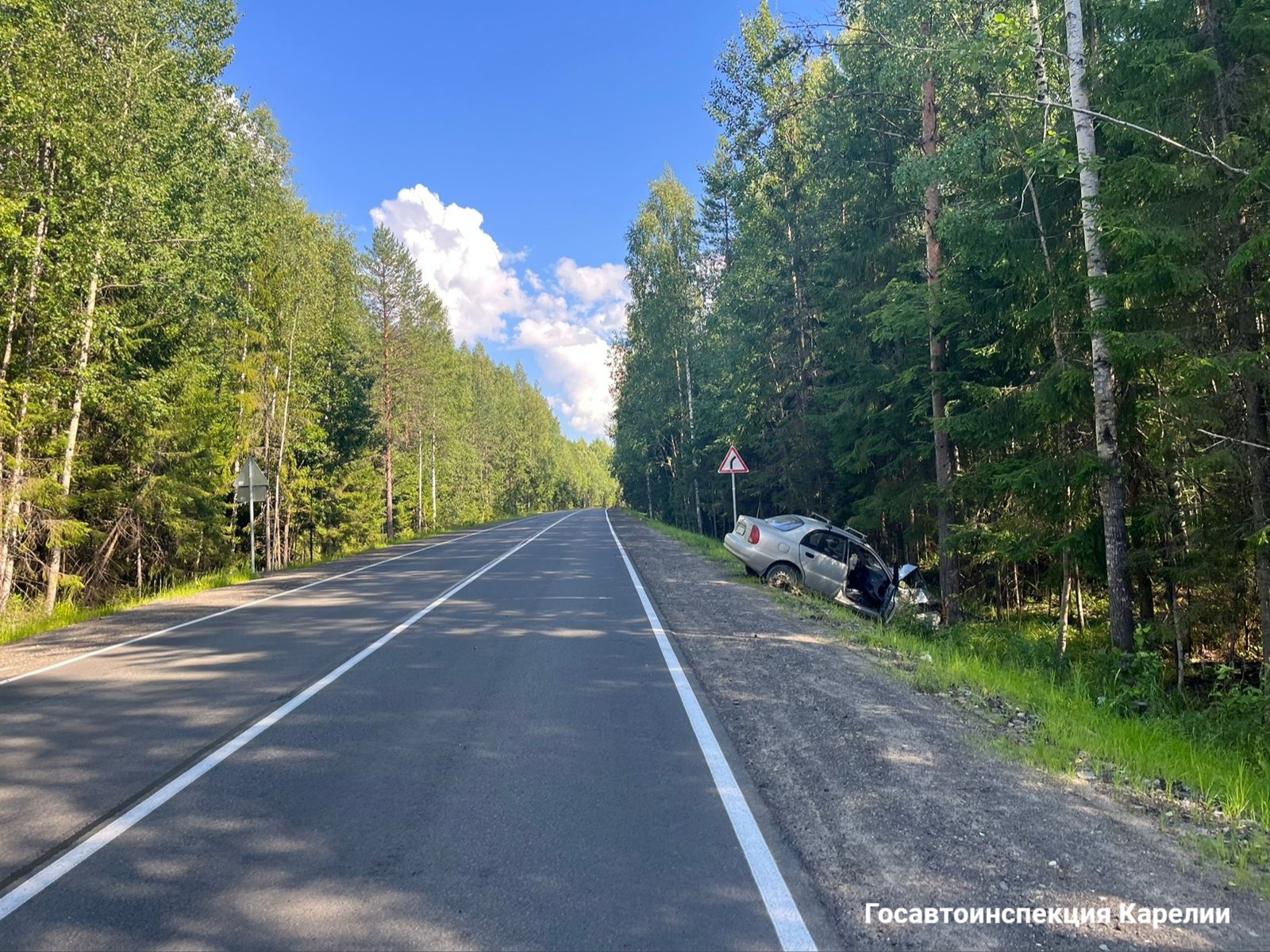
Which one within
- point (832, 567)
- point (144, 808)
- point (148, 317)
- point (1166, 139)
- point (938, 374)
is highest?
point (148, 317)

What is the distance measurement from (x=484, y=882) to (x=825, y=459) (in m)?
21.4

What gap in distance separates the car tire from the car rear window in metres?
0.74

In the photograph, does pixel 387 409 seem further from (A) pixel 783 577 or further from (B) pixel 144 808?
(B) pixel 144 808

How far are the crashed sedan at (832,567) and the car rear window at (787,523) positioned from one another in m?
0.02

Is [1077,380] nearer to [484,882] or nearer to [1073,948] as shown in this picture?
A: [1073,948]

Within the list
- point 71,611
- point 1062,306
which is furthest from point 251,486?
point 1062,306

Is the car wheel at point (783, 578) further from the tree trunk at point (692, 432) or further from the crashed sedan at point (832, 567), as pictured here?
the tree trunk at point (692, 432)

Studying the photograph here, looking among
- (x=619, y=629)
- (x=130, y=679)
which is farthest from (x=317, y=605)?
(x=619, y=629)

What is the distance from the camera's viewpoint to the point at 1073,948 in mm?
2947

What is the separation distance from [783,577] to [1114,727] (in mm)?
8355

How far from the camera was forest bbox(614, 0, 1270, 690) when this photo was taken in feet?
28.1

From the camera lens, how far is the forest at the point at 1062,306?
28.1 feet

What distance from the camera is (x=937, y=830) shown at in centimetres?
397

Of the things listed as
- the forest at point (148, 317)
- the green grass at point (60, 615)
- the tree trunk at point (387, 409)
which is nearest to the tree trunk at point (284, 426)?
the forest at point (148, 317)
